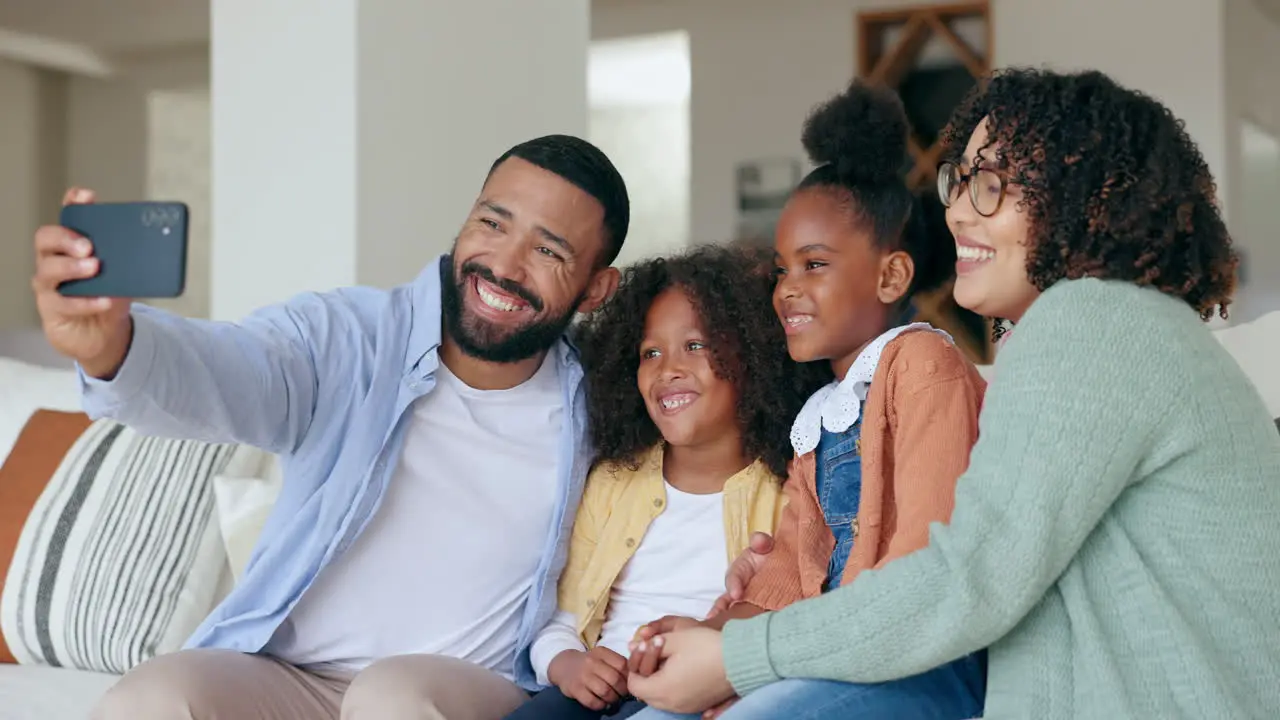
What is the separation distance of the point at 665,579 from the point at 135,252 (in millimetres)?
877

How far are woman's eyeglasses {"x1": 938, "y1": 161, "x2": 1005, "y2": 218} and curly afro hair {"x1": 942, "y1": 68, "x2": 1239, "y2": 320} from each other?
0.02 meters

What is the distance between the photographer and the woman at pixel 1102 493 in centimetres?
119

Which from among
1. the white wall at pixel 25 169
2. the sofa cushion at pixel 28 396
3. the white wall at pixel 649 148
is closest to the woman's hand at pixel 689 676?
the sofa cushion at pixel 28 396

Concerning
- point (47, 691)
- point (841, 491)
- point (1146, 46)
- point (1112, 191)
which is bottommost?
point (47, 691)

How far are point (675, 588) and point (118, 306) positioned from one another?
85 centimetres

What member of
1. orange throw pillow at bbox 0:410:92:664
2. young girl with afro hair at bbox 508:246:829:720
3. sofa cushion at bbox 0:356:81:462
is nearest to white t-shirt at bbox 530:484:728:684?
young girl with afro hair at bbox 508:246:829:720

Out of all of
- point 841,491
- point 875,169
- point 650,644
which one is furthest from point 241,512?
point 875,169

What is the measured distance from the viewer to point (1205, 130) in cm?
492

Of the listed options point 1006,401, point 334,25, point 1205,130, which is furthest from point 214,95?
point 1205,130

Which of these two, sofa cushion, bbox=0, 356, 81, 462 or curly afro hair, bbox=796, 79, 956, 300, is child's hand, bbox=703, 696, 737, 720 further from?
sofa cushion, bbox=0, 356, 81, 462

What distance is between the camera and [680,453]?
1955mm

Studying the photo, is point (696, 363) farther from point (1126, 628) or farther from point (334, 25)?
point (334, 25)

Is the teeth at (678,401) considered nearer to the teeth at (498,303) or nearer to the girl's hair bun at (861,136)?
the teeth at (498,303)

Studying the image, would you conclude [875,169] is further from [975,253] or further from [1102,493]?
[1102,493]
